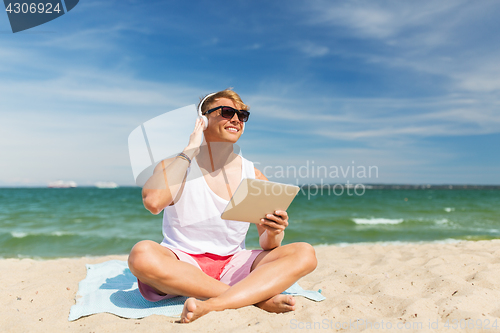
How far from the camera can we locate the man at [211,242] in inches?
98.5

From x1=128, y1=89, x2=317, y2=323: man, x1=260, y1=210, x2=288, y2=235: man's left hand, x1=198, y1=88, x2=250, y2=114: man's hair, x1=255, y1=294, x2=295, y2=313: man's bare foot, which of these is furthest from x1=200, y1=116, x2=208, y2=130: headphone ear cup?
x1=255, y1=294, x2=295, y2=313: man's bare foot

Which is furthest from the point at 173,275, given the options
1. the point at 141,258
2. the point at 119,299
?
the point at 119,299

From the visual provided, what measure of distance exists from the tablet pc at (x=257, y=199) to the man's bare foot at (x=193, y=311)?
2.15 feet

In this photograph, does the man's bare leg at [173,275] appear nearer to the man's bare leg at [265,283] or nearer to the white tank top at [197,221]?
the man's bare leg at [265,283]

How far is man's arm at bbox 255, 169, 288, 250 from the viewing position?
2572 millimetres

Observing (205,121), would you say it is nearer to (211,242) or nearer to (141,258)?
(211,242)

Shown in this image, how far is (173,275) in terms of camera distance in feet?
8.17

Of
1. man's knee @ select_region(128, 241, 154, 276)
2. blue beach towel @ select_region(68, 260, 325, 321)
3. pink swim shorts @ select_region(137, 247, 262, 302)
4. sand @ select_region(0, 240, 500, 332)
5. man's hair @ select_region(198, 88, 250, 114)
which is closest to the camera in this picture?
sand @ select_region(0, 240, 500, 332)

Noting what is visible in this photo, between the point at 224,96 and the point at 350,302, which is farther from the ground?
the point at 224,96

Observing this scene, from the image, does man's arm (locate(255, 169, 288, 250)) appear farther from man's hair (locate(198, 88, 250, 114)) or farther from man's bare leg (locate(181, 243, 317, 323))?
man's hair (locate(198, 88, 250, 114))

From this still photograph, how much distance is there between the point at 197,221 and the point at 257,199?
2.27 feet

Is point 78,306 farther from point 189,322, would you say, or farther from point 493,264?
point 493,264

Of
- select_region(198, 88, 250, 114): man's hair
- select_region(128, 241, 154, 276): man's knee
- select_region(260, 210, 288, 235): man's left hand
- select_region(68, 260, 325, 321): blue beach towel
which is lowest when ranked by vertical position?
select_region(68, 260, 325, 321): blue beach towel

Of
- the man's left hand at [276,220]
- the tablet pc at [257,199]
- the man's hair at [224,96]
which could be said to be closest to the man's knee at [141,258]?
the tablet pc at [257,199]
